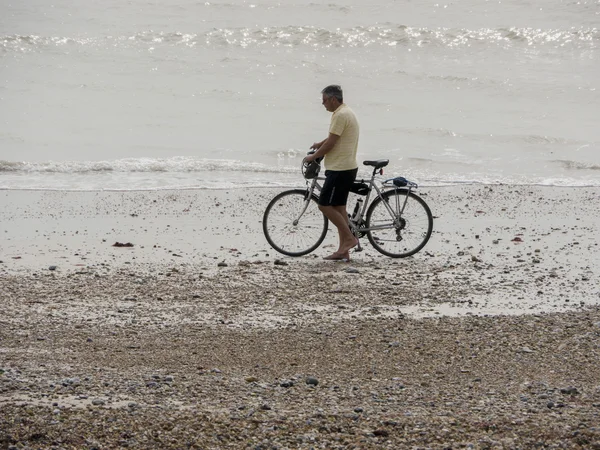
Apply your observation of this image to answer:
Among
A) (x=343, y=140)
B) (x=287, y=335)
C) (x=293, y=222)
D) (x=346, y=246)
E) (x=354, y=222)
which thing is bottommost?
(x=287, y=335)

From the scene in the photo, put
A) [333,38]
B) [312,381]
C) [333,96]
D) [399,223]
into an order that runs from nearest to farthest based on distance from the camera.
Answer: [312,381] → [333,96] → [399,223] → [333,38]

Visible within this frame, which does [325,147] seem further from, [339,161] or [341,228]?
[341,228]

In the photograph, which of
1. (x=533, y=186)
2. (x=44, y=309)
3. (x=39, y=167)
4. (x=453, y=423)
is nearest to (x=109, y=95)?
(x=39, y=167)

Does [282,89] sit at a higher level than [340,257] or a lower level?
higher

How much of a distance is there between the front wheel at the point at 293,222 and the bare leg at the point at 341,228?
0.27m

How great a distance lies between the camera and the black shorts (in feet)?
30.2

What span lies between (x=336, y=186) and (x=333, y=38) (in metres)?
A: 22.0

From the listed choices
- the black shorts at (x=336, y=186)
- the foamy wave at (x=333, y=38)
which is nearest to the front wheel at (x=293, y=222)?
the black shorts at (x=336, y=186)

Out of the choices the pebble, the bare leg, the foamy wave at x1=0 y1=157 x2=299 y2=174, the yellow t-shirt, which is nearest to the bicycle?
the bare leg

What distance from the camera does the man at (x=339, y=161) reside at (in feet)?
29.7

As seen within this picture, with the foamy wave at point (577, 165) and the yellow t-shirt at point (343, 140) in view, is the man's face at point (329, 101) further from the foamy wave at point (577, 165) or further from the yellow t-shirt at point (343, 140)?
the foamy wave at point (577, 165)

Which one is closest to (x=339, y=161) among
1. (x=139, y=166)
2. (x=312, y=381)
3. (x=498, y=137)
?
(x=312, y=381)

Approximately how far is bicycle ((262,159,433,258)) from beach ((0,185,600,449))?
0.22 m

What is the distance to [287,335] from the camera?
6.65 m
